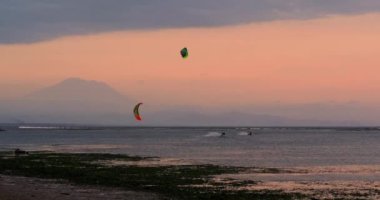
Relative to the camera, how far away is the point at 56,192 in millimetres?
34906

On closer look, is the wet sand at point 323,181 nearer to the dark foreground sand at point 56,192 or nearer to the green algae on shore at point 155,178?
the green algae on shore at point 155,178

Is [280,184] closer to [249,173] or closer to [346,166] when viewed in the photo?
[249,173]

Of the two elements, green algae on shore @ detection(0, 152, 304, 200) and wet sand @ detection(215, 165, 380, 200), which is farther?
wet sand @ detection(215, 165, 380, 200)

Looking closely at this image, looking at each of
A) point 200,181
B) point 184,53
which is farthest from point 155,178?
point 184,53

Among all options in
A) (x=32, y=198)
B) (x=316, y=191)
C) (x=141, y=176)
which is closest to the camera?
(x=32, y=198)

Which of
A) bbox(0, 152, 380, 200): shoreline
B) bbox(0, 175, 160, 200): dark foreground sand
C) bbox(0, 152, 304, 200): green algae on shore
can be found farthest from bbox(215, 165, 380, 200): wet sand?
bbox(0, 175, 160, 200): dark foreground sand

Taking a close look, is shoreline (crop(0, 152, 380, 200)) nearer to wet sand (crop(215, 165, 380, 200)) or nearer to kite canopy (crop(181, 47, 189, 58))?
wet sand (crop(215, 165, 380, 200))

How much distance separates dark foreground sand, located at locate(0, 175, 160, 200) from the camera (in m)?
32.5

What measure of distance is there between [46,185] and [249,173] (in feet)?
57.8

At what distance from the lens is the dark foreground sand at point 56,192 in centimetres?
3247

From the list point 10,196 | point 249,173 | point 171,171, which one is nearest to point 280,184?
point 249,173

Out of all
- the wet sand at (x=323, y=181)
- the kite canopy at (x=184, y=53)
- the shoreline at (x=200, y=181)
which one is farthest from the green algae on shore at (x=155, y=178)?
the kite canopy at (x=184, y=53)

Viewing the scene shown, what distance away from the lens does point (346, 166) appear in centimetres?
6050

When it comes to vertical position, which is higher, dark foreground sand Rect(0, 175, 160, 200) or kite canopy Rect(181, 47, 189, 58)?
kite canopy Rect(181, 47, 189, 58)
